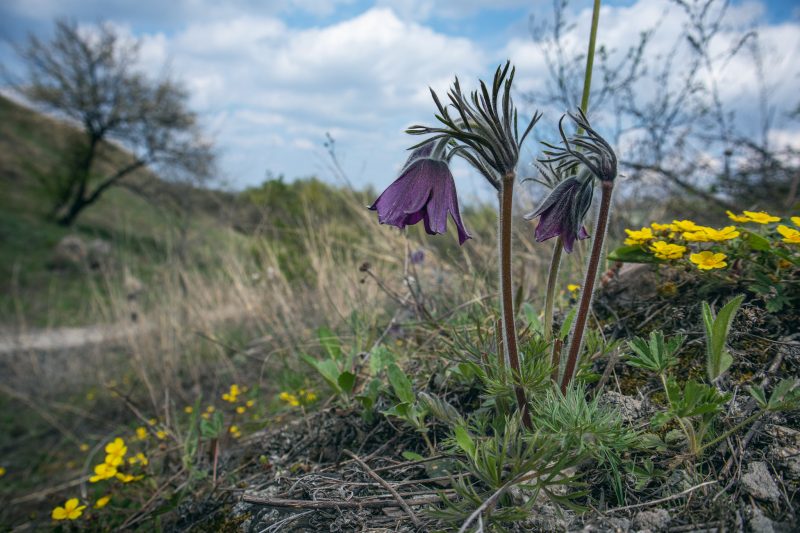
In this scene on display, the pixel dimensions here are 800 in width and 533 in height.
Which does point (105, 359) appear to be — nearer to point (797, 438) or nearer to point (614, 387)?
point (614, 387)

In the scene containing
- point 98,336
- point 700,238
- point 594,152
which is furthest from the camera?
point 98,336

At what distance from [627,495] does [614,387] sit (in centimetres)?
44

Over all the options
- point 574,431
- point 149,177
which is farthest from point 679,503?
point 149,177

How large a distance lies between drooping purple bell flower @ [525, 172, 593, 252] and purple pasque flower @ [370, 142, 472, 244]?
0.23 metres

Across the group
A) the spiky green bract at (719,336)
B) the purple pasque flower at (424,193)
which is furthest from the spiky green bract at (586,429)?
the purple pasque flower at (424,193)

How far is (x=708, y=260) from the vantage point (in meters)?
1.73

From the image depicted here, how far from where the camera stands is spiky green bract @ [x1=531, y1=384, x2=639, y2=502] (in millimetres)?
1224

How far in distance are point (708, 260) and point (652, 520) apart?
905 mm

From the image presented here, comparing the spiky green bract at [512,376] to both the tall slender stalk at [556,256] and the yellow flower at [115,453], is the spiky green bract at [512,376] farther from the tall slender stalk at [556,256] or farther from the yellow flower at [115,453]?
the yellow flower at [115,453]

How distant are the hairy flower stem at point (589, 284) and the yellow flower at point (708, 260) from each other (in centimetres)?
58

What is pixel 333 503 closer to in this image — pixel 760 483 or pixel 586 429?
pixel 586 429

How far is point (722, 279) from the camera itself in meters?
1.85

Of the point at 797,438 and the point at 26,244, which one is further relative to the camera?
the point at 26,244

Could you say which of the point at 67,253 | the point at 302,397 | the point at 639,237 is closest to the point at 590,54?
the point at 639,237
